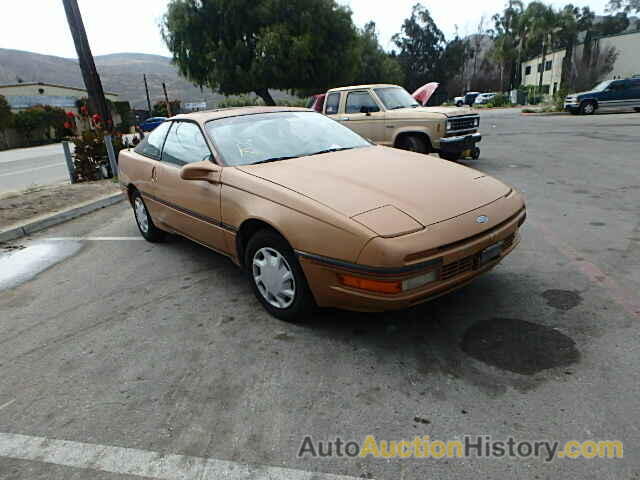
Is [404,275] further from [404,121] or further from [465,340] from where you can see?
[404,121]

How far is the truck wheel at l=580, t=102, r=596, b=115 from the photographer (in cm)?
2338

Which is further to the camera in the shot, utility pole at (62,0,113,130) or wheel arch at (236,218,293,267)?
utility pole at (62,0,113,130)

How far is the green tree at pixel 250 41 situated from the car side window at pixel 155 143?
2531 cm

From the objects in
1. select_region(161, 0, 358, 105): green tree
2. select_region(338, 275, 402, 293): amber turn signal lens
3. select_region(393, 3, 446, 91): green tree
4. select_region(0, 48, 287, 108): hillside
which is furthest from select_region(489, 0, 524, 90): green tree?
select_region(338, 275, 402, 293): amber turn signal lens


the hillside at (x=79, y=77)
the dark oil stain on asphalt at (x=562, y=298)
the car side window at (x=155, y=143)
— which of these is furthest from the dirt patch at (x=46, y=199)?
the hillside at (x=79, y=77)

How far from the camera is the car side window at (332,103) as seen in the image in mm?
10234

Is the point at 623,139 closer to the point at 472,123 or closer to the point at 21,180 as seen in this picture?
the point at 472,123

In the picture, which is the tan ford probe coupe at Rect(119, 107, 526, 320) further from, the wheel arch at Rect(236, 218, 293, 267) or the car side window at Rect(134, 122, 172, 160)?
the car side window at Rect(134, 122, 172, 160)

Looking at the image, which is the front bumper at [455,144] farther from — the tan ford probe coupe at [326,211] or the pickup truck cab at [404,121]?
the tan ford probe coupe at [326,211]

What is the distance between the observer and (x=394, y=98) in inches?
385

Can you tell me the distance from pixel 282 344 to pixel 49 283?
279cm

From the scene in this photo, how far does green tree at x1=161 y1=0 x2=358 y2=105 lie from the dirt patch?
Answer: 21.4m


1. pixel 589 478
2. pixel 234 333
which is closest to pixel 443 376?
pixel 589 478

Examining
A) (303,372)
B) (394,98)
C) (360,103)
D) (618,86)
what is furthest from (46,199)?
(618,86)
